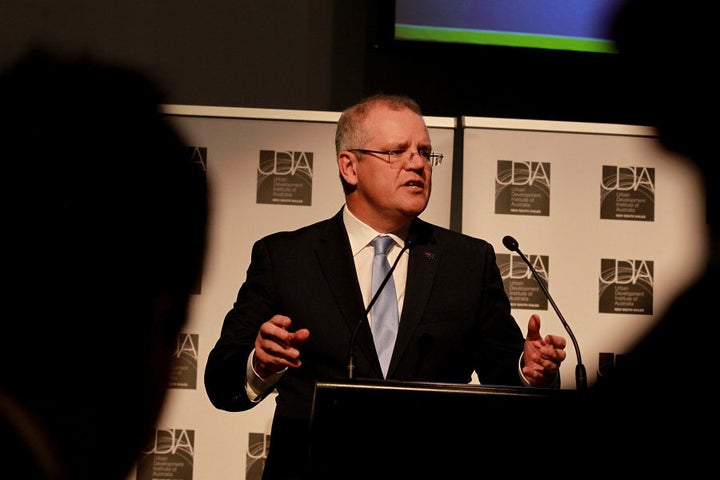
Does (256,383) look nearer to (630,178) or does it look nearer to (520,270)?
(520,270)

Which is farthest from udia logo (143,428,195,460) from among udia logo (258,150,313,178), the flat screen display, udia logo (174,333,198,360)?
the flat screen display

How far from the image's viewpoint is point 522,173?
3490mm

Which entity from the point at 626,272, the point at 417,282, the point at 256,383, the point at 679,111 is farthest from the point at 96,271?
the point at 679,111

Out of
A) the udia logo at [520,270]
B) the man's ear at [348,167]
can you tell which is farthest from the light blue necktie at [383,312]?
the udia logo at [520,270]

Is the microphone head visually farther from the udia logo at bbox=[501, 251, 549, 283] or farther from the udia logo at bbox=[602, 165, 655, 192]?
the udia logo at bbox=[602, 165, 655, 192]

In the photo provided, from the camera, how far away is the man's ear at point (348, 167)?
2768mm

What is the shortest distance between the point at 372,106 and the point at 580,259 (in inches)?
48.9

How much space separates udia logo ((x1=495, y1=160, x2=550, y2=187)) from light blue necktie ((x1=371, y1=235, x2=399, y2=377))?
1027 mm

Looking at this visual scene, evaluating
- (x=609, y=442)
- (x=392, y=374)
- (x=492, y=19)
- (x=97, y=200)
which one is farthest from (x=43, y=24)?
(x=609, y=442)

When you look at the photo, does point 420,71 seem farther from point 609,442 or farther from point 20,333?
point 609,442

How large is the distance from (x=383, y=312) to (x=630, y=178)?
1511 mm

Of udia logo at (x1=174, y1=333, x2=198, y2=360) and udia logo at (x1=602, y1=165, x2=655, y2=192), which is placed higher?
udia logo at (x1=602, y1=165, x2=655, y2=192)

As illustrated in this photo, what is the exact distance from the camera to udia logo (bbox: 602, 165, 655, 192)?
11.5ft

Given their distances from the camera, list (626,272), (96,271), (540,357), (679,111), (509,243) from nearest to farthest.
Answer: (540,357) → (509,243) → (96,271) → (626,272) → (679,111)
